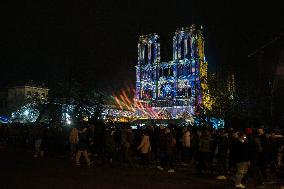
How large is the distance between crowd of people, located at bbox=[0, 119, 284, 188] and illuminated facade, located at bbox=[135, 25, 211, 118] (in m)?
67.0

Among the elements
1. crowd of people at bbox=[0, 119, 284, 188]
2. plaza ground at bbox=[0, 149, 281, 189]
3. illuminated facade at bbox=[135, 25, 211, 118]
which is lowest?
plaza ground at bbox=[0, 149, 281, 189]

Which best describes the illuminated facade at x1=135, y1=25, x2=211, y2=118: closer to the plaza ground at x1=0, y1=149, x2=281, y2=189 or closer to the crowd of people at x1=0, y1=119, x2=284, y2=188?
the crowd of people at x1=0, y1=119, x2=284, y2=188

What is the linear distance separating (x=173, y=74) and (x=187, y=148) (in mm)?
78849

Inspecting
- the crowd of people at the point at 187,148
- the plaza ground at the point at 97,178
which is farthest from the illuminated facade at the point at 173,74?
the plaza ground at the point at 97,178

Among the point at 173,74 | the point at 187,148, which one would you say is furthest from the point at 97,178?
the point at 173,74

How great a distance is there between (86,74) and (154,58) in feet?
196

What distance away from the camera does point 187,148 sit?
789 inches

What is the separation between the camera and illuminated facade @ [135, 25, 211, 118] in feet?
307

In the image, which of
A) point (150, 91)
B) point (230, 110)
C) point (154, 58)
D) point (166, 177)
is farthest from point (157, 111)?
point (166, 177)

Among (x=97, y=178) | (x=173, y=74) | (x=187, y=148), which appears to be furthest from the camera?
(x=173, y=74)

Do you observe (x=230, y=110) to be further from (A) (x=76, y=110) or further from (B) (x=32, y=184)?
(B) (x=32, y=184)

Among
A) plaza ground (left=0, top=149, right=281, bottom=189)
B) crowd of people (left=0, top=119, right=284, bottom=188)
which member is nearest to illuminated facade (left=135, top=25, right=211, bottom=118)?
crowd of people (left=0, top=119, right=284, bottom=188)

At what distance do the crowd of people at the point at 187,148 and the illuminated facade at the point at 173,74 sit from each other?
2639 inches

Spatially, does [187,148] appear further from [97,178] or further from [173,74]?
[173,74]
